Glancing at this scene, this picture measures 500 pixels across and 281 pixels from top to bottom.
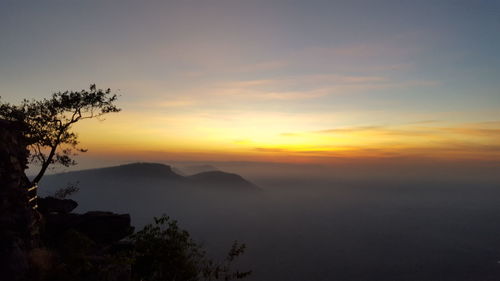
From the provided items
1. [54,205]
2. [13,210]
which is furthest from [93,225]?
[13,210]

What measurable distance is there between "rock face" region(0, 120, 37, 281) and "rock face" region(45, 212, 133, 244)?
606 cm

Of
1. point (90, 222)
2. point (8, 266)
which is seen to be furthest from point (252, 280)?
point (8, 266)

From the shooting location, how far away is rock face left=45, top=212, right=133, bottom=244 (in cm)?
3047

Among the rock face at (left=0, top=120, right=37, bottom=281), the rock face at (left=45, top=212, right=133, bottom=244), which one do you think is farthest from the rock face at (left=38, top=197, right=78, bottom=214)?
the rock face at (left=0, top=120, right=37, bottom=281)

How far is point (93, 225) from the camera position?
32.5 m

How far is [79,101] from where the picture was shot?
1336 inches

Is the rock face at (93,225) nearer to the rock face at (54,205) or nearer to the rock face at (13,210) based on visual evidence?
the rock face at (54,205)

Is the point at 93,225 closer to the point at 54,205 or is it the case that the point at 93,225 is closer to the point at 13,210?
the point at 54,205

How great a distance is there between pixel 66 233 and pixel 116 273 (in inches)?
386

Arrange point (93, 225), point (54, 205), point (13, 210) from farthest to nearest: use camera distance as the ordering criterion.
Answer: point (54, 205) → point (93, 225) → point (13, 210)

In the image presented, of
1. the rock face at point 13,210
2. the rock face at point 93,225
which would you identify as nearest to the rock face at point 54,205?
the rock face at point 93,225

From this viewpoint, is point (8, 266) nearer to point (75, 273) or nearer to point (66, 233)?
point (75, 273)

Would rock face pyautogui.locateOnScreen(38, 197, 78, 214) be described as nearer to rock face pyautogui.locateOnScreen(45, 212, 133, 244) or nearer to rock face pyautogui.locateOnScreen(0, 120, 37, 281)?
rock face pyautogui.locateOnScreen(45, 212, 133, 244)

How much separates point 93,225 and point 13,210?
10637 millimetres
